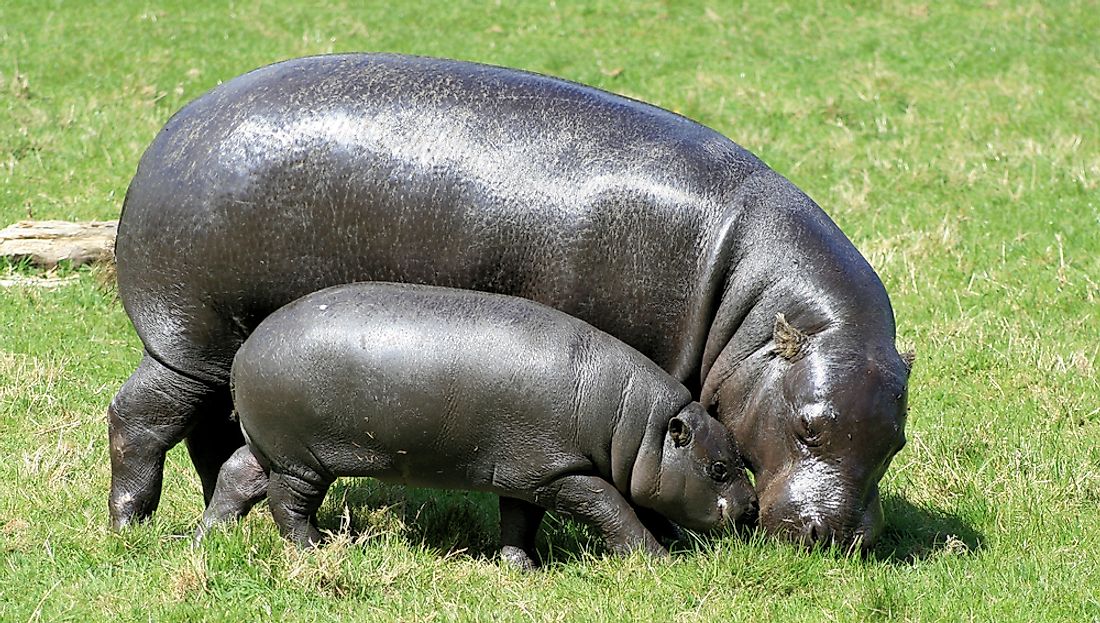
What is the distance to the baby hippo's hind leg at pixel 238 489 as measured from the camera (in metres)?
6.35

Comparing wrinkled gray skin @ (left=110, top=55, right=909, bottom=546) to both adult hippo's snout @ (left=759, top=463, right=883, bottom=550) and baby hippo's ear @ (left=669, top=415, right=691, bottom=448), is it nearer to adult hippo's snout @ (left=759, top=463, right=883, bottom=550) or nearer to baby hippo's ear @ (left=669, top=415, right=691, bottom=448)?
adult hippo's snout @ (left=759, top=463, right=883, bottom=550)

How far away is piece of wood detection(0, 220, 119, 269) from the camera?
10.2 metres

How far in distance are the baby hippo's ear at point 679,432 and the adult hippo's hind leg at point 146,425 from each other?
6.88ft

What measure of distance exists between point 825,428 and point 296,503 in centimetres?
231

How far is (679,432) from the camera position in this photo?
5.94m

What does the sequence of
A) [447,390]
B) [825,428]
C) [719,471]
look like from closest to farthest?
[447,390] < [825,428] < [719,471]

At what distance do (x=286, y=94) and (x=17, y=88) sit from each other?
862 cm

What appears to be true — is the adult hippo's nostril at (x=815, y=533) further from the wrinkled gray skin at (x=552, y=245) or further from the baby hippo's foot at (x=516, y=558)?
the baby hippo's foot at (x=516, y=558)

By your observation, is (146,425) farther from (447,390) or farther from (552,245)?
(552,245)

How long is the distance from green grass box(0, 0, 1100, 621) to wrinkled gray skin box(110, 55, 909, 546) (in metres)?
0.65

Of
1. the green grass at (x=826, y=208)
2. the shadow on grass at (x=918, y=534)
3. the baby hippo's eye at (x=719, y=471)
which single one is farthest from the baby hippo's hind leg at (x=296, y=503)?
the shadow on grass at (x=918, y=534)

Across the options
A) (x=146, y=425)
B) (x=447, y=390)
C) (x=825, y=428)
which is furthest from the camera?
(x=146, y=425)

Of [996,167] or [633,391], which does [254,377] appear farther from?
[996,167]

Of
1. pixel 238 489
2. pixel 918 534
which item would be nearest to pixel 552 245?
pixel 238 489
